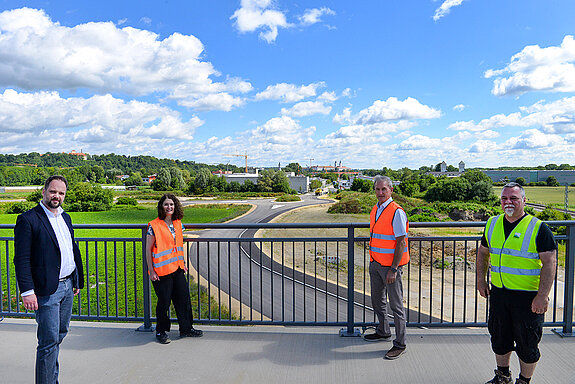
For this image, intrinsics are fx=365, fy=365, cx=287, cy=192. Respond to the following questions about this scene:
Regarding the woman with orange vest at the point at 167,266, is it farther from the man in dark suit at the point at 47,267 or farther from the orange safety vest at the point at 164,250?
the man in dark suit at the point at 47,267

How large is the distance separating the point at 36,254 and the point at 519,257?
10.7ft

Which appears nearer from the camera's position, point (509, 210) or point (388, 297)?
point (509, 210)

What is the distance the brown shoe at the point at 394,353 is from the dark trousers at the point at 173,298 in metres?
1.97

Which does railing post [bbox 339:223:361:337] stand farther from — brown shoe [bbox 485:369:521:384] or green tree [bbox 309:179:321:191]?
green tree [bbox 309:179:321:191]

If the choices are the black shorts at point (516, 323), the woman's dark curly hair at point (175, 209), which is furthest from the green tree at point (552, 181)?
the woman's dark curly hair at point (175, 209)

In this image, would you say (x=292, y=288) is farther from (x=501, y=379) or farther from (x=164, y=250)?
(x=501, y=379)

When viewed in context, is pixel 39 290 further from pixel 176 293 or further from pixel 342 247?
pixel 342 247

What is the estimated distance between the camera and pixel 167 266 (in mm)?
3584

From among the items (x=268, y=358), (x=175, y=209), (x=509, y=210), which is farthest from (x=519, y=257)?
(x=175, y=209)

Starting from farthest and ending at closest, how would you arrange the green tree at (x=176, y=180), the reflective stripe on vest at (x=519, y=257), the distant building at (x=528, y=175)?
the distant building at (x=528, y=175), the green tree at (x=176, y=180), the reflective stripe on vest at (x=519, y=257)

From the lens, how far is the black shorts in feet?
8.32

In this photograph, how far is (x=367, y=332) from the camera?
385 cm

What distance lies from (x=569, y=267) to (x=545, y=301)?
1664 mm

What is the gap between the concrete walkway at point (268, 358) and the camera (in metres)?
2.96
